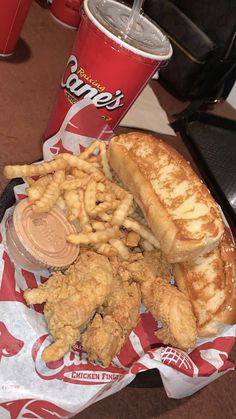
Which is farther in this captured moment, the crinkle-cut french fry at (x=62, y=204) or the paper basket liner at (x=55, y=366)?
the crinkle-cut french fry at (x=62, y=204)

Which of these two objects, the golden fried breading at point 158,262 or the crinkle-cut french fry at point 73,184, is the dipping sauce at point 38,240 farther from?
the golden fried breading at point 158,262

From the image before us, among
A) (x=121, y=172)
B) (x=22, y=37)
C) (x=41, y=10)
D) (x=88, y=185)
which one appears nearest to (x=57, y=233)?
(x=88, y=185)

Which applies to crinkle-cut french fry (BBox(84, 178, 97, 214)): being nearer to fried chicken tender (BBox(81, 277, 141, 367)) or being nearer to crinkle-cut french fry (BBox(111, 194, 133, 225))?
crinkle-cut french fry (BBox(111, 194, 133, 225))

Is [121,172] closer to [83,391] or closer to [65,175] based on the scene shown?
[65,175]

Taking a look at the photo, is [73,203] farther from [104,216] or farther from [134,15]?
[134,15]

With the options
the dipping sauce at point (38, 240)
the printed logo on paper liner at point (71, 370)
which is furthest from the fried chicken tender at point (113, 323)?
the dipping sauce at point (38, 240)

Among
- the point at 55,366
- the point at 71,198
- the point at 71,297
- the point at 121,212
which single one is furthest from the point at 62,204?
the point at 55,366
